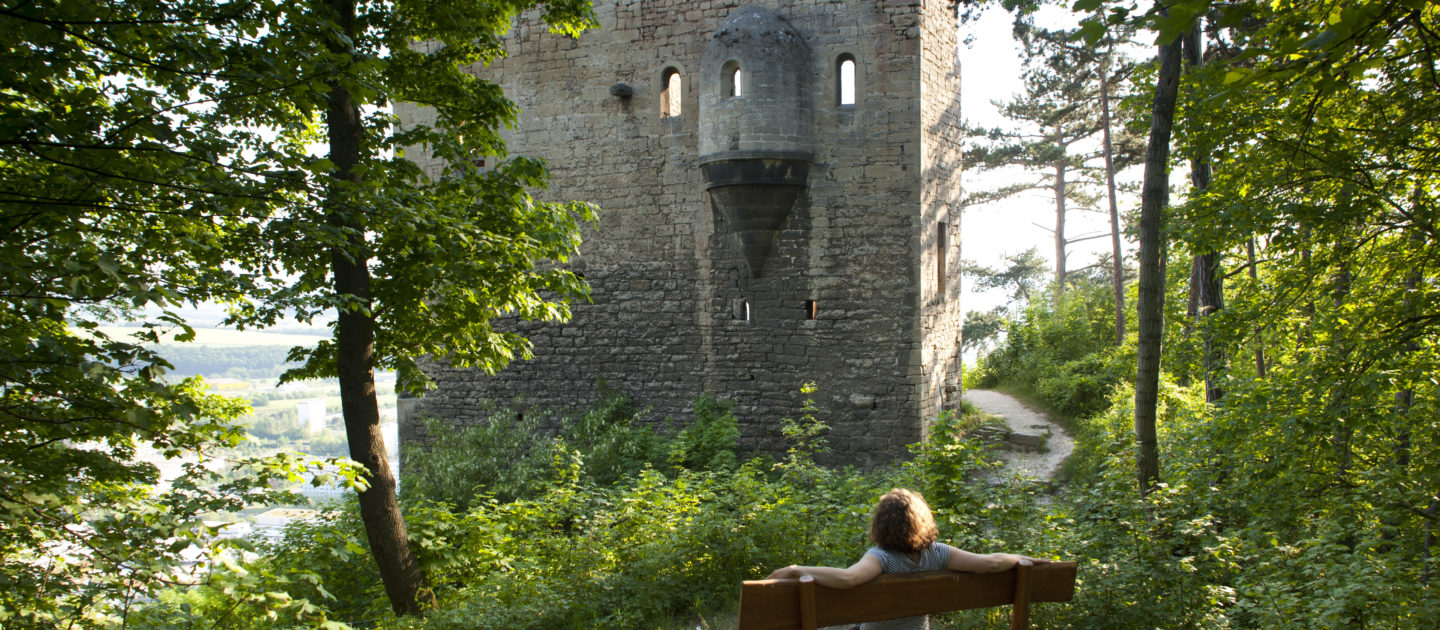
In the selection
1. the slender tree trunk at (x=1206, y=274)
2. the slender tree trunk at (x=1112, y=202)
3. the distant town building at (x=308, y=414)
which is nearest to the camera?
the slender tree trunk at (x=1206, y=274)

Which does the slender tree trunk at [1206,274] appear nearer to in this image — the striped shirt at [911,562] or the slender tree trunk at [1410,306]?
the slender tree trunk at [1410,306]

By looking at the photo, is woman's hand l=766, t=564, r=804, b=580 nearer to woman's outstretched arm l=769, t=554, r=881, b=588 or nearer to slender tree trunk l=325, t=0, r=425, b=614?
woman's outstretched arm l=769, t=554, r=881, b=588

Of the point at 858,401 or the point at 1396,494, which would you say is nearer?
the point at 1396,494

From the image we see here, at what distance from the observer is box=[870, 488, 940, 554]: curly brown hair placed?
327 cm

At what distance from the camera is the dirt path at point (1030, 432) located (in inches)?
469

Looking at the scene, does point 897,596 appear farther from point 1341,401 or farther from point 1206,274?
point 1206,274

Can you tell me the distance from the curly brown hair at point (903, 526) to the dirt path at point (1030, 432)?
7249 mm

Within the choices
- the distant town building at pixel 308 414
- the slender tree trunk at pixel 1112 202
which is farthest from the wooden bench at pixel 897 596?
the distant town building at pixel 308 414

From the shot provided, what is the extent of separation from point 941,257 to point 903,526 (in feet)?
27.7

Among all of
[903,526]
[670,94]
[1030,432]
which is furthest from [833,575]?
[1030,432]

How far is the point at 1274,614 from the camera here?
13.6 feet

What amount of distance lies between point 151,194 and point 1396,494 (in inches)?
286

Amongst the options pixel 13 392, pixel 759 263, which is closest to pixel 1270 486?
pixel 759 263

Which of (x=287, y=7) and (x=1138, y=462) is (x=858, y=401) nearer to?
(x=1138, y=462)
